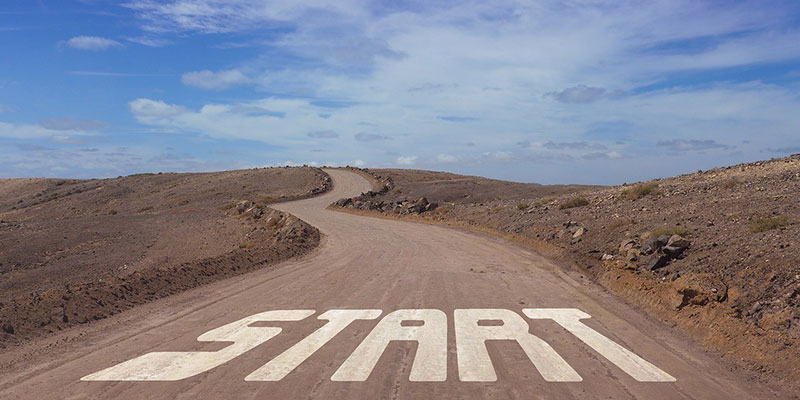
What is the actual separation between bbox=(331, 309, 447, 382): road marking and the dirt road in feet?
0.08

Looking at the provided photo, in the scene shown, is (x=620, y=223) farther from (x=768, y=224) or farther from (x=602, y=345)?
(x=602, y=345)

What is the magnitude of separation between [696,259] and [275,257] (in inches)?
486

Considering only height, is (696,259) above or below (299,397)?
above

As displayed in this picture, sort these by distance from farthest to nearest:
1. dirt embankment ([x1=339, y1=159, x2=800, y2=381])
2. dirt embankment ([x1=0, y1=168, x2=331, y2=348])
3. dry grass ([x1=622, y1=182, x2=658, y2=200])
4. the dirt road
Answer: dry grass ([x1=622, y1=182, x2=658, y2=200]), dirt embankment ([x1=0, y1=168, x2=331, y2=348]), dirt embankment ([x1=339, y1=159, x2=800, y2=381]), the dirt road

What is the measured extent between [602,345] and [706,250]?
5946mm

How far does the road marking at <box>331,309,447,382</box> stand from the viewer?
6250 mm

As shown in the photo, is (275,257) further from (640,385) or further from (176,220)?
(176,220)

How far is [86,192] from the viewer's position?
271 ft

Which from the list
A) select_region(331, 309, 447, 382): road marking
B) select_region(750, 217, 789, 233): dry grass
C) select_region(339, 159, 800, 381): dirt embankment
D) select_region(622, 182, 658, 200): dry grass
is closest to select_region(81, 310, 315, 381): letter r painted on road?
select_region(331, 309, 447, 382): road marking

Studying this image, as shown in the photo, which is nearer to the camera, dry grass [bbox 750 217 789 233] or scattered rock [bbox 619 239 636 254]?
dry grass [bbox 750 217 789 233]

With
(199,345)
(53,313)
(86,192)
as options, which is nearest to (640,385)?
(199,345)

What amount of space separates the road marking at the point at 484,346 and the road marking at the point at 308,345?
1.75 m

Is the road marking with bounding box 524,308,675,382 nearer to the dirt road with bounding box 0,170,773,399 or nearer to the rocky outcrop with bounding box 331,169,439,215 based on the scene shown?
the dirt road with bounding box 0,170,773,399

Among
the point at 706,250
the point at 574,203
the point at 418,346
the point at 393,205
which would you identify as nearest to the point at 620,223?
the point at 706,250
